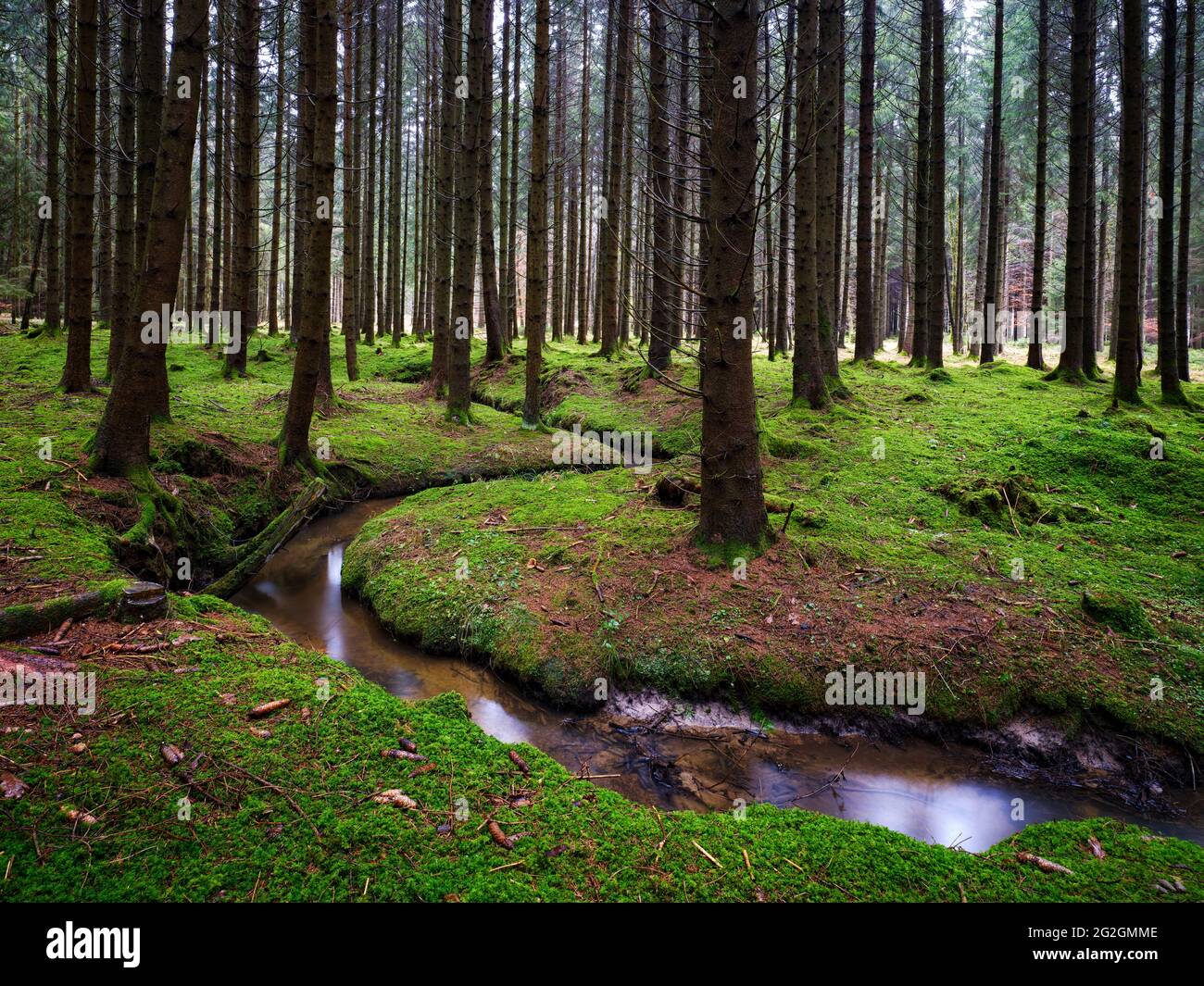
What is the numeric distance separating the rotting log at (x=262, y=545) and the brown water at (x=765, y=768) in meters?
1.65

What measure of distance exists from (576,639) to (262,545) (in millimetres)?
3703

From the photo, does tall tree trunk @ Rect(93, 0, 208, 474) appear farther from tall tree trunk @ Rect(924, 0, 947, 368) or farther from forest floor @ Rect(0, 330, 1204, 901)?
tall tree trunk @ Rect(924, 0, 947, 368)

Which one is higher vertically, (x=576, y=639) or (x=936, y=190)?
(x=936, y=190)

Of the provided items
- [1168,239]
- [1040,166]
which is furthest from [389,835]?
[1040,166]

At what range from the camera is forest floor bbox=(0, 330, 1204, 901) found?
119 inches

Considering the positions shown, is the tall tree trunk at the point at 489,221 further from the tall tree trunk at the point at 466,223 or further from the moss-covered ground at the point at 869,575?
the moss-covered ground at the point at 869,575

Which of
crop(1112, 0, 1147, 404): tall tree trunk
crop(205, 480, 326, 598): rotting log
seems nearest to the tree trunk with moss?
crop(205, 480, 326, 598): rotting log

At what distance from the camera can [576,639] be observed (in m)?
5.90

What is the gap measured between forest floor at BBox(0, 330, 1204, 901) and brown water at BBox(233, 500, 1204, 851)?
0.94ft

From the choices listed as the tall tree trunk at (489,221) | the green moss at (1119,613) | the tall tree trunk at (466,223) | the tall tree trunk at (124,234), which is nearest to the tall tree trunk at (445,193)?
the tall tree trunk at (489,221)

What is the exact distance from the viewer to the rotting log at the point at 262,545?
6719 millimetres

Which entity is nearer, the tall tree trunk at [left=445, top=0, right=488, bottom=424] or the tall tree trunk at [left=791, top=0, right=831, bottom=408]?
the tall tree trunk at [left=791, top=0, right=831, bottom=408]

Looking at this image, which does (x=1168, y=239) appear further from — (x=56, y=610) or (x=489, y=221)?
(x=56, y=610)

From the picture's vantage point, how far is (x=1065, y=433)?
30.6ft
